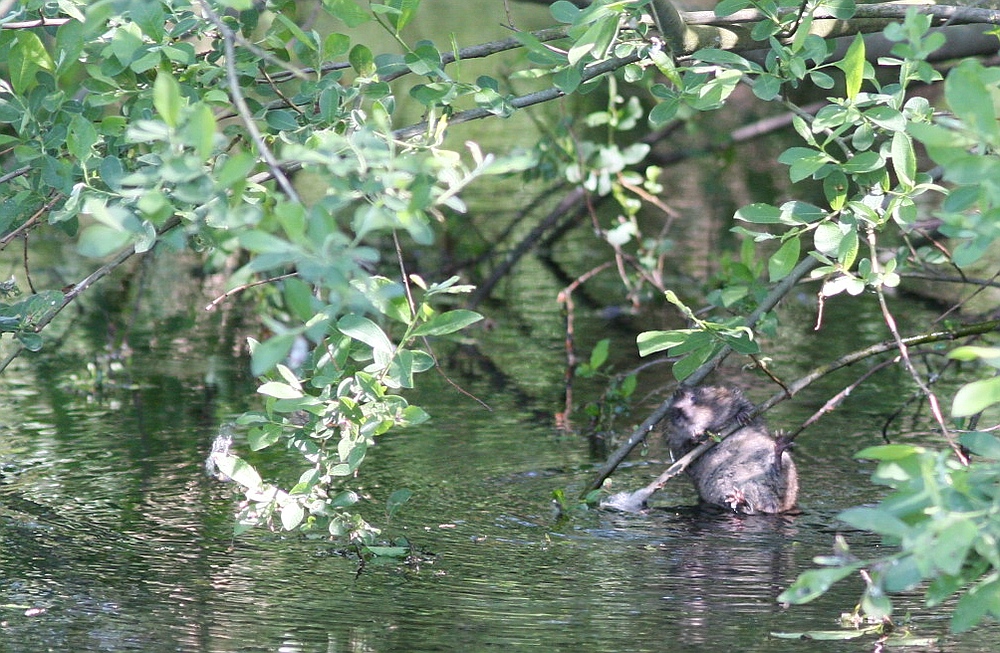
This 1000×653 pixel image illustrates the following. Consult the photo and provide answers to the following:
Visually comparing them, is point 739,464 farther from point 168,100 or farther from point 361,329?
point 168,100

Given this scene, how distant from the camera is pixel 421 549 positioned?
458 cm

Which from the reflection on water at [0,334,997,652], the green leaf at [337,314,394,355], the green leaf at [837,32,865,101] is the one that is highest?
the green leaf at [837,32,865,101]

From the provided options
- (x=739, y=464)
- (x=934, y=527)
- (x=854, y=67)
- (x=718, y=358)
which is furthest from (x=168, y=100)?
(x=739, y=464)

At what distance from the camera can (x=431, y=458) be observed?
574 cm

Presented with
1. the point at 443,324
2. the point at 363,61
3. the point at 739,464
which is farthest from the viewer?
the point at 739,464

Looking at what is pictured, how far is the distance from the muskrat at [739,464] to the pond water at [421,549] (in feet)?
0.33

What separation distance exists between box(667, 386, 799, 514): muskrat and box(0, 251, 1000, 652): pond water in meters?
0.10

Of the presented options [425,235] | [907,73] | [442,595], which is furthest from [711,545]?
[425,235]

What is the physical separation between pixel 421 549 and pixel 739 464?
1438mm

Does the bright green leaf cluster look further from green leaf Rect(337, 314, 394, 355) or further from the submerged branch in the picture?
the submerged branch

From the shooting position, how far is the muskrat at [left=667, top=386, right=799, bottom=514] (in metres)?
5.13

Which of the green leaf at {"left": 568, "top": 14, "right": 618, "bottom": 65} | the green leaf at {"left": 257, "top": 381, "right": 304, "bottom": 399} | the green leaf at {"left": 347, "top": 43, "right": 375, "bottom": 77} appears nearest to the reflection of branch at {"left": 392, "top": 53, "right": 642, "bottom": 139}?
the green leaf at {"left": 347, "top": 43, "right": 375, "bottom": 77}

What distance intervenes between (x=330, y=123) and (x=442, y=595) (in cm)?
151

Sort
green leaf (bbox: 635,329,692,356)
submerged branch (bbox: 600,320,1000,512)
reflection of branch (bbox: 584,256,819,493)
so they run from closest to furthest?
green leaf (bbox: 635,329,692,356), reflection of branch (bbox: 584,256,819,493), submerged branch (bbox: 600,320,1000,512)
